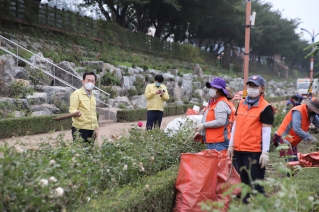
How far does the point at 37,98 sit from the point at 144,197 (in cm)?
996

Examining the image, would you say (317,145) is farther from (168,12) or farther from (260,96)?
(168,12)

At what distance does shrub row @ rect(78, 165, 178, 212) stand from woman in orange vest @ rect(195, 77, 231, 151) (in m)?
0.68

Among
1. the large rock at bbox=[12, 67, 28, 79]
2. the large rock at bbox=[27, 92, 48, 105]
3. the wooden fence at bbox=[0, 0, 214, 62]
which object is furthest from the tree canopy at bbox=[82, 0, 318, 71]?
the large rock at bbox=[12, 67, 28, 79]

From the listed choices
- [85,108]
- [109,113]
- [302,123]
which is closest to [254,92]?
[302,123]

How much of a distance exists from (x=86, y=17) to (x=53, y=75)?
1103cm

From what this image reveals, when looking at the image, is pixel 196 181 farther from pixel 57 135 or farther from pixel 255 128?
pixel 57 135

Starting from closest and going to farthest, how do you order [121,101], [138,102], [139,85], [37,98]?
1. [37,98]
2. [121,101]
3. [138,102]
4. [139,85]

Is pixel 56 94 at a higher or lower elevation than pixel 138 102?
higher

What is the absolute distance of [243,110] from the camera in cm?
465

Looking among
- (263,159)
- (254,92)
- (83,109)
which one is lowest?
(263,159)

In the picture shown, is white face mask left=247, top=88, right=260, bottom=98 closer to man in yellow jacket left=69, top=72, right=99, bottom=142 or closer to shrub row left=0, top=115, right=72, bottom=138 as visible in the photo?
man in yellow jacket left=69, top=72, right=99, bottom=142

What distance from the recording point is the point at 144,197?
3.79m

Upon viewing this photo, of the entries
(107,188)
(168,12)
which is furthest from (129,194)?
(168,12)

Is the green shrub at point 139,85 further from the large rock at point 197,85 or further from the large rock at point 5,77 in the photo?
the large rock at point 5,77
